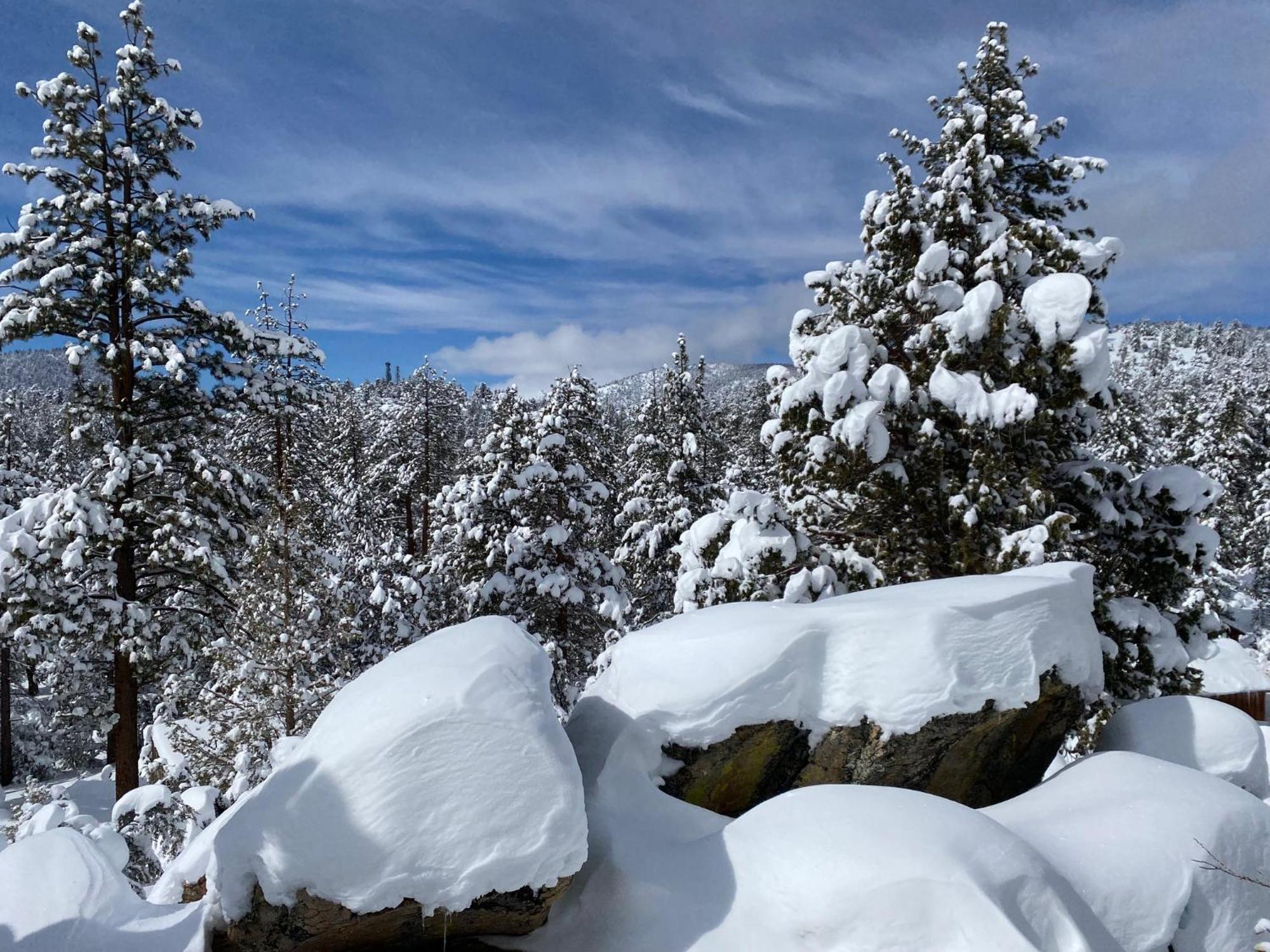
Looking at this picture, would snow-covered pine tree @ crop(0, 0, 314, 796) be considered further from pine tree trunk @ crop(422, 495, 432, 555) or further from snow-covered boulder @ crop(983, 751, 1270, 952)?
pine tree trunk @ crop(422, 495, 432, 555)

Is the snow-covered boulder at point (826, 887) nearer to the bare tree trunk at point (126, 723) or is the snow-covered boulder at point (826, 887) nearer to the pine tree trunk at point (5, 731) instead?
the bare tree trunk at point (126, 723)

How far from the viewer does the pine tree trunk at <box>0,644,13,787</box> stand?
28.1 meters

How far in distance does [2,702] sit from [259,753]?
2411 centimetres

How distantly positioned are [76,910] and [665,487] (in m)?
16.1

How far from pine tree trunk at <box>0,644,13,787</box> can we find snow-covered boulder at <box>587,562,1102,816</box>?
3314 cm

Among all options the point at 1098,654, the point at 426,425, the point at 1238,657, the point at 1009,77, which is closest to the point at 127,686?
the point at 1098,654

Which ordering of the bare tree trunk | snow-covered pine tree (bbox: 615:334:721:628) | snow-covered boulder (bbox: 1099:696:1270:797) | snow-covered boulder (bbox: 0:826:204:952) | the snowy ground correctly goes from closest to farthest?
snow-covered boulder (bbox: 0:826:204:952) < the snowy ground < snow-covered boulder (bbox: 1099:696:1270:797) < the bare tree trunk < snow-covered pine tree (bbox: 615:334:721:628)

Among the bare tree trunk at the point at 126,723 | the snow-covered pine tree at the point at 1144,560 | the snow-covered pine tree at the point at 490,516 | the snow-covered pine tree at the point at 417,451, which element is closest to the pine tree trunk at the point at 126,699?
the bare tree trunk at the point at 126,723

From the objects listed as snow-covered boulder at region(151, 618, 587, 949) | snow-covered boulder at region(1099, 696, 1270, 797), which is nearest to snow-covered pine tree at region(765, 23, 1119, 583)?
snow-covered boulder at region(1099, 696, 1270, 797)

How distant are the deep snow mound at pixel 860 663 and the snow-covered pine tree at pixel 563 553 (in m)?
9.71

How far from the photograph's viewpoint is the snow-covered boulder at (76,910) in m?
4.08

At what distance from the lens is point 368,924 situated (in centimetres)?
445

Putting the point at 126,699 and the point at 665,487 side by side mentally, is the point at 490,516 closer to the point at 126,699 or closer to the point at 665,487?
the point at 665,487

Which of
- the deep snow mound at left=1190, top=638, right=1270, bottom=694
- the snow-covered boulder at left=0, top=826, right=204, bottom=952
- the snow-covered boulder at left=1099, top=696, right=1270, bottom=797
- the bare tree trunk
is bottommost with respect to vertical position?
the deep snow mound at left=1190, top=638, right=1270, bottom=694
